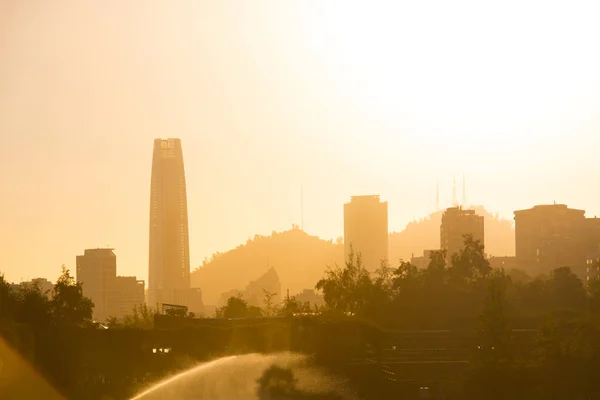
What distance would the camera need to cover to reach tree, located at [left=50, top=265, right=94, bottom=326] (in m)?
116

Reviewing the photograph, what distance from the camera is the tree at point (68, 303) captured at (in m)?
116

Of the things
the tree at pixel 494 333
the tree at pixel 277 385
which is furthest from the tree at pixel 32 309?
the tree at pixel 494 333

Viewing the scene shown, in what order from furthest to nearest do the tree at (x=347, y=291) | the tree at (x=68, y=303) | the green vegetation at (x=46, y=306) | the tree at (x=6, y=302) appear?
the tree at (x=347, y=291), the tree at (x=68, y=303), the green vegetation at (x=46, y=306), the tree at (x=6, y=302)

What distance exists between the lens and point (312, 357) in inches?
3807

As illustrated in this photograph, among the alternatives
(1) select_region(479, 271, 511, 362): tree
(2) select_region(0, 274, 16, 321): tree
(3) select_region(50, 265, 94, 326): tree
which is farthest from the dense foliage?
(2) select_region(0, 274, 16, 321): tree

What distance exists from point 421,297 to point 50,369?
190 ft

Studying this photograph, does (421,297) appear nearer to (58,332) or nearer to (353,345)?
(353,345)

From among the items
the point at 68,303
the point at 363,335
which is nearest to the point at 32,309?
the point at 68,303

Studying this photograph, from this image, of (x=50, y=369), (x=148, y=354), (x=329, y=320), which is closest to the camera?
(x=50, y=369)

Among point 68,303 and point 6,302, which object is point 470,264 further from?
point 6,302

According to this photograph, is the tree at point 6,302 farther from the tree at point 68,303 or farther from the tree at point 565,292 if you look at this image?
the tree at point 565,292

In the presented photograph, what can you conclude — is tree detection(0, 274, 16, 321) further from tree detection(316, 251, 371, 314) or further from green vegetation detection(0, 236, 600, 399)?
tree detection(316, 251, 371, 314)

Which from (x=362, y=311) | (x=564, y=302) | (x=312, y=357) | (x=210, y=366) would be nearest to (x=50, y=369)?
(x=210, y=366)

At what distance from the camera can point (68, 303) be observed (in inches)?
4707
